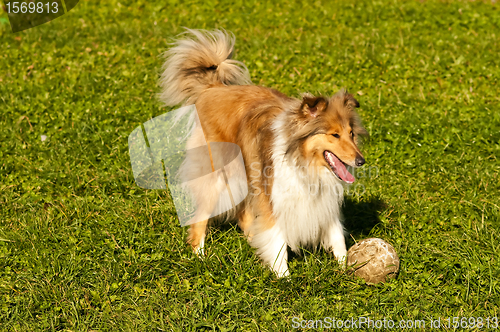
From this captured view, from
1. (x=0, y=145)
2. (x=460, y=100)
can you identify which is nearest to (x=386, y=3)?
(x=460, y=100)

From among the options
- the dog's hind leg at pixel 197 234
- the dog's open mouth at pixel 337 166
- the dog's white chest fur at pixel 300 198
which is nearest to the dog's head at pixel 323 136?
the dog's open mouth at pixel 337 166

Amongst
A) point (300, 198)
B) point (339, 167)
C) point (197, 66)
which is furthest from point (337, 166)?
point (197, 66)

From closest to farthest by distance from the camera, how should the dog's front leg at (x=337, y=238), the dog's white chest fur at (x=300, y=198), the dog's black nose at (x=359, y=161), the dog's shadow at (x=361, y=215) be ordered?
1. the dog's black nose at (x=359, y=161)
2. the dog's white chest fur at (x=300, y=198)
3. the dog's front leg at (x=337, y=238)
4. the dog's shadow at (x=361, y=215)

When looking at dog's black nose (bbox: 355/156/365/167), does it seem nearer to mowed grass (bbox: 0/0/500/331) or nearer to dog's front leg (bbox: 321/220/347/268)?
dog's front leg (bbox: 321/220/347/268)

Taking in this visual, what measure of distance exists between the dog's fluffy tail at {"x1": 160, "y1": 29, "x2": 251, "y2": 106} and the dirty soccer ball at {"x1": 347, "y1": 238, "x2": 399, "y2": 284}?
227cm

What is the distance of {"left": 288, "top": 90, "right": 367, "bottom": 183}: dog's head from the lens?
3.97 m

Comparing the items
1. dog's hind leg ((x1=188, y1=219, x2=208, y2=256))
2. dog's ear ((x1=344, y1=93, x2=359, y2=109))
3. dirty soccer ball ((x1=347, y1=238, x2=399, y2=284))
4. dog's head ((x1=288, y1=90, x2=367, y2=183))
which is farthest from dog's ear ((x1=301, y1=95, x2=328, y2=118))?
dog's hind leg ((x1=188, y1=219, x2=208, y2=256))

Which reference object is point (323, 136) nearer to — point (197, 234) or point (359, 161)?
point (359, 161)

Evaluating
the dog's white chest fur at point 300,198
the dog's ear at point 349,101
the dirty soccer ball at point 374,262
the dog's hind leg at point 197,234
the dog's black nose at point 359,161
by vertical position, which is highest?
the dog's ear at point 349,101

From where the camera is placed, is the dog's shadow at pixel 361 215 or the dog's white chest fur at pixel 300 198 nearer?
the dog's white chest fur at pixel 300 198

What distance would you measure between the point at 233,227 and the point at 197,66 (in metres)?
1.74

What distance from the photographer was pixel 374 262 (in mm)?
4293

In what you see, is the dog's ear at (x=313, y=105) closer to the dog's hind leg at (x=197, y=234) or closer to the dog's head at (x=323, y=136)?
the dog's head at (x=323, y=136)

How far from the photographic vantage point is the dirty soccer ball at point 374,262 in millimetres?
4277
